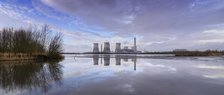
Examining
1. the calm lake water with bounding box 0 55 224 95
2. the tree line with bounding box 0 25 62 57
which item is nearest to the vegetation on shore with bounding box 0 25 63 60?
the tree line with bounding box 0 25 62 57

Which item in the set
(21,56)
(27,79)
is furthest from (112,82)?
(21,56)

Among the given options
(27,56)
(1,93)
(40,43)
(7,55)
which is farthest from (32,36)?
(1,93)

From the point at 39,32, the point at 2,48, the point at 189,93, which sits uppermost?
the point at 39,32

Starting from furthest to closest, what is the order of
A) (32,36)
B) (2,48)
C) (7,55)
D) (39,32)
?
(39,32) → (32,36) → (2,48) → (7,55)

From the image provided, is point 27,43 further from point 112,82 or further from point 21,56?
point 112,82

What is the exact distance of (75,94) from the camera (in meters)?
6.98

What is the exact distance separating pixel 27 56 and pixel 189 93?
3402 centimetres

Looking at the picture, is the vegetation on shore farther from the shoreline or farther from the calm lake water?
the calm lake water

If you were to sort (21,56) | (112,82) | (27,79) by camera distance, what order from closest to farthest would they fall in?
(112,82)
(27,79)
(21,56)

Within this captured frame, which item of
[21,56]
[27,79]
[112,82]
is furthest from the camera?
[21,56]

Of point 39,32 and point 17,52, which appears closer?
point 17,52

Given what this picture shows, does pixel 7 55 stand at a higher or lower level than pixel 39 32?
lower

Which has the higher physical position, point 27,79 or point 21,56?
point 21,56

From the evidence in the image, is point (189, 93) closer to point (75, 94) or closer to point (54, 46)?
point (75, 94)
